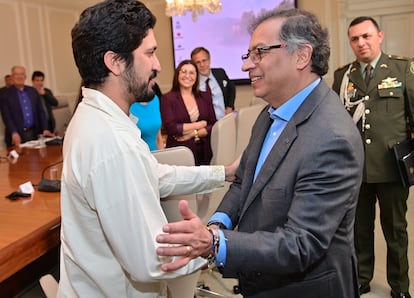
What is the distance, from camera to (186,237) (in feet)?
3.14

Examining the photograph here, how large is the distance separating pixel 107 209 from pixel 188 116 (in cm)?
225

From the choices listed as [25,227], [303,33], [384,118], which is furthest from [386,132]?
[25,227]

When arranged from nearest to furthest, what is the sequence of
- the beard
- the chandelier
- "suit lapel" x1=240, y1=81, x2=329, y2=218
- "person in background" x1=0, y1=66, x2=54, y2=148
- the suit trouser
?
"suit lapel" x1=240, y1=81, x2=329, y2=218 < the beard < the suit trouser < the chandelier < "person in background" x1=0, y1=66, x2=54, y2=148

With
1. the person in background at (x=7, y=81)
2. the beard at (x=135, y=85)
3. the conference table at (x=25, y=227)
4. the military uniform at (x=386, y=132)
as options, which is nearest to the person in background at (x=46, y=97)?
the person in background at (x=7, y=81)

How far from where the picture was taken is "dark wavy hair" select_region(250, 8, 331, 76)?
1129 millimetres

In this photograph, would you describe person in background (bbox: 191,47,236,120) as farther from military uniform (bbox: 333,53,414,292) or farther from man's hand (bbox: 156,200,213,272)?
man's hand (bbox: 156,200,213,272)

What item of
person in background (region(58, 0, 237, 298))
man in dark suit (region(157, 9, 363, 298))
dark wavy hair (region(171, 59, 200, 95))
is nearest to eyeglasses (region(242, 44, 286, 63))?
man in dark suit (region(157, 9, 363, 298))

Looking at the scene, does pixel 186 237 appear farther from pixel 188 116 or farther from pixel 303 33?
pixel 188 116

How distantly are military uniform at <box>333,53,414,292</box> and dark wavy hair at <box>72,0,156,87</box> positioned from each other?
1.56 metres

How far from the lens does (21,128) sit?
18.8 ft

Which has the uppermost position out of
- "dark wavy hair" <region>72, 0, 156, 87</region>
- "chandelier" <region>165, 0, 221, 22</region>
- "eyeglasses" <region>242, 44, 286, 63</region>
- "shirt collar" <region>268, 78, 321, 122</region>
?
"chandelier" <region>165, 0, 221, 22</region>

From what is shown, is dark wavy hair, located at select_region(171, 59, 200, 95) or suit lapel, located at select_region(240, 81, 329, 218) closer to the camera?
suit lapel, located at select_region(240, 81, 329, 218)

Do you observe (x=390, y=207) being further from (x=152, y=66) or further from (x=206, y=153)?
(x=152, y=66)

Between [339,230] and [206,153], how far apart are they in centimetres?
224
